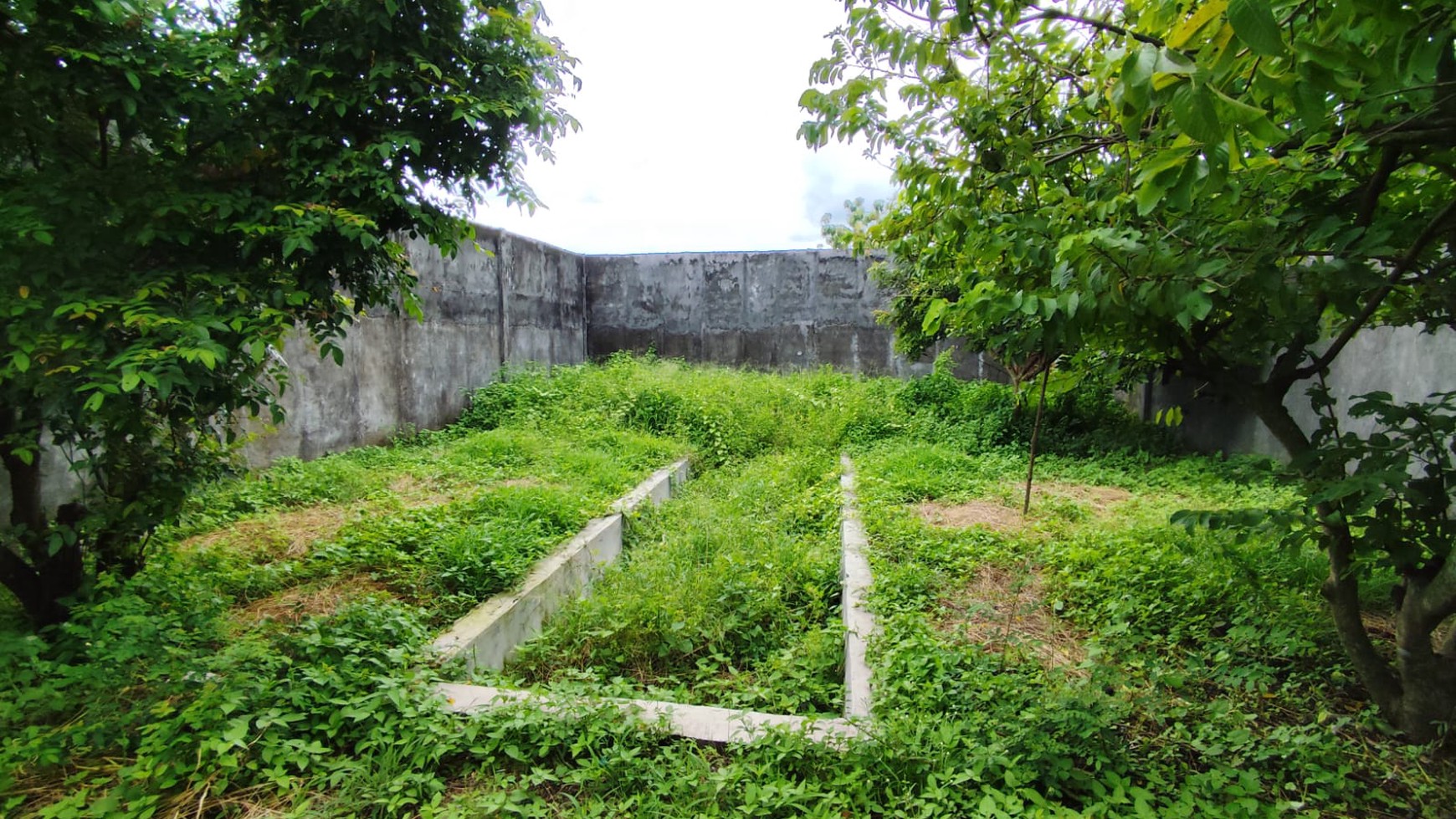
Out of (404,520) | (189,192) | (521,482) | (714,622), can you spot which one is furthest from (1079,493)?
(189,192)

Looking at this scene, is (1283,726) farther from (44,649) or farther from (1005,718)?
(44,649)

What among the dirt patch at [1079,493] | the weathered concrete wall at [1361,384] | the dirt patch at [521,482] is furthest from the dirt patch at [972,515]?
the dirt patch at [521,482]

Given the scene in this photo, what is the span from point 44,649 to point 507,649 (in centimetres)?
173

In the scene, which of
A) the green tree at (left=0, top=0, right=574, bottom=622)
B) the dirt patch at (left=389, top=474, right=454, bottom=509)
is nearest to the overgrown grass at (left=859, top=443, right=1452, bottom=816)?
the green tree at (left=0, top=0, right=574, bottom=622)

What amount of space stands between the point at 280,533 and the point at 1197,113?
16.1ft

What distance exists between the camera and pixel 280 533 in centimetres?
436

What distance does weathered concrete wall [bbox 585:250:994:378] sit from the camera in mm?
12609

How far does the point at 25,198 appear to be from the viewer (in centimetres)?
239

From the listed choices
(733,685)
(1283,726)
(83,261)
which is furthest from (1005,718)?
(83,261)

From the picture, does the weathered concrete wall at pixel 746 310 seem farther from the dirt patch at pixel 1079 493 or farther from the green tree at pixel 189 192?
the green tree at pixel 189 192

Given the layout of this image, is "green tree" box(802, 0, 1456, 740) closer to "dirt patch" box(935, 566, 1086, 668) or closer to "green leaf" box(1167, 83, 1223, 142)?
"green leaf" box(1167, 83, 1223, 142)

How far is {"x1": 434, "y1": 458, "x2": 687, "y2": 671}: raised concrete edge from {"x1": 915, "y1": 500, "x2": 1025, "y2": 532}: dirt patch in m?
2.25

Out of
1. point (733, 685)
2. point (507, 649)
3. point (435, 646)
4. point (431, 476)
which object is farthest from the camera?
point (431, 476)

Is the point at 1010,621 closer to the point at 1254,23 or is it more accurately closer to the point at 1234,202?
the point at 1234,202
